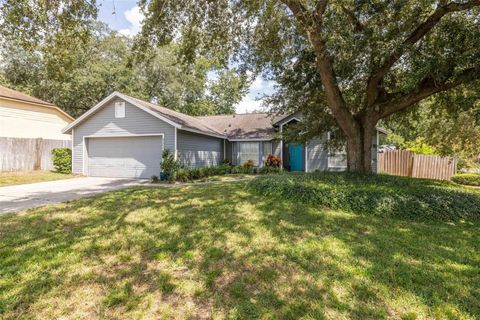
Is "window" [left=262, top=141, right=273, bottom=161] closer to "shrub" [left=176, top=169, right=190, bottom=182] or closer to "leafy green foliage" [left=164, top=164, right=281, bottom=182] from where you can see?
"leafy green foliage" [left=164, top=164, right=281, bottom=182]

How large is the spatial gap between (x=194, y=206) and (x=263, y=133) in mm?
11594

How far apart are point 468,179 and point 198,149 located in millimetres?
14259

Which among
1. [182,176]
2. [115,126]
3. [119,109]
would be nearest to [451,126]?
[182,176]

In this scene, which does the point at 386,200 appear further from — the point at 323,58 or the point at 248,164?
the point at 248,164

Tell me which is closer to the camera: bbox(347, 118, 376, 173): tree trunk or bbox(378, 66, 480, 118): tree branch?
bbox(378, 66, 480, 118): tree branch

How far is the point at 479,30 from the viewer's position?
24.6 ft

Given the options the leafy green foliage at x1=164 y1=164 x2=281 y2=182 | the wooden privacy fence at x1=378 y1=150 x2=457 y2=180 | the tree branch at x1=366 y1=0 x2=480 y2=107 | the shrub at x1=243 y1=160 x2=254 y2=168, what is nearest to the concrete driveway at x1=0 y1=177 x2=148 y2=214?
the leafy green foliage at x1=164 y1=164 x2=281 y2=182

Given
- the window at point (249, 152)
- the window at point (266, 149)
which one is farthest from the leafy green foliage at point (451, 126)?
the window at point (249, 152)

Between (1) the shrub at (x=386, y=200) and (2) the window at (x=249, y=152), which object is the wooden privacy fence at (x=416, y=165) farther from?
(1) the shrub at (x=386, y=200)

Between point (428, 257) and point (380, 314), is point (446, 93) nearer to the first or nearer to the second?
point (428, 257)

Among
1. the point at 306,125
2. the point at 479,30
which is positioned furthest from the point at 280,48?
the point at 479,30

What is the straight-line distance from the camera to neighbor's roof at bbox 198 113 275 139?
1766 centimetres

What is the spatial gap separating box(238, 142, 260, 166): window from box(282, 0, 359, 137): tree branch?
882 centimetres

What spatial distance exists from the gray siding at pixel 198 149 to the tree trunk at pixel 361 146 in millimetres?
7884
